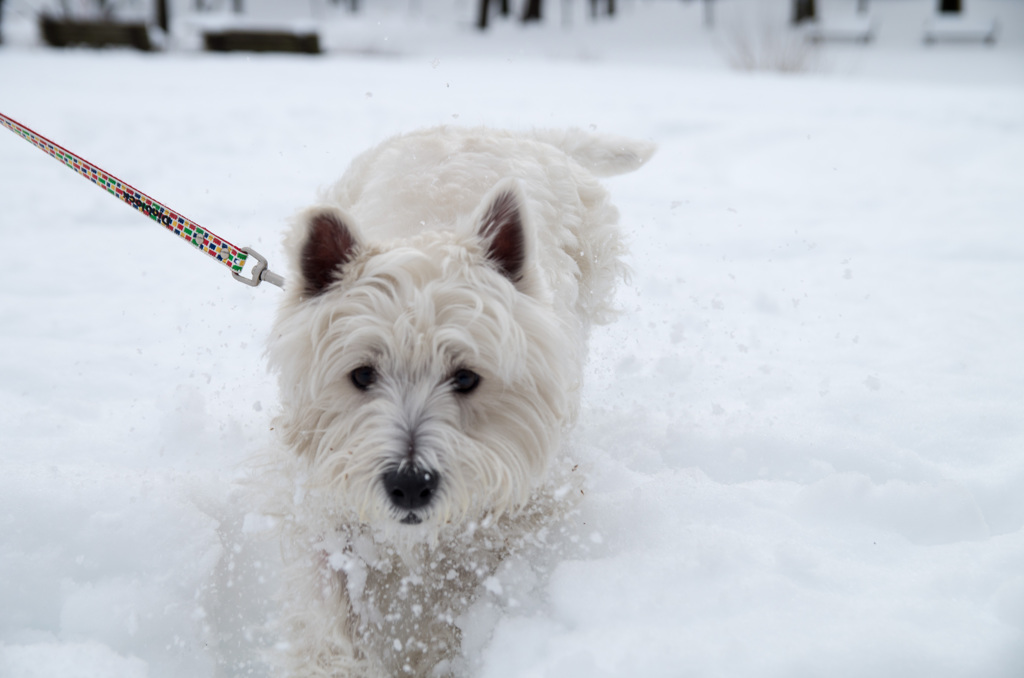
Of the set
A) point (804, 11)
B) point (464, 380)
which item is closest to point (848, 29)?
point (804, 11)

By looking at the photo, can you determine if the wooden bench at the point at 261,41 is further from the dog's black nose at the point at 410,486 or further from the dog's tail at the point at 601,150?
the dog's black nose at the point at 410,486

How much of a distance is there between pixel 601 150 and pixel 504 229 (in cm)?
203

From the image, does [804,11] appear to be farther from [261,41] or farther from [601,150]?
[601,150]

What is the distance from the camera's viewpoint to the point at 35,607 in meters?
2.43

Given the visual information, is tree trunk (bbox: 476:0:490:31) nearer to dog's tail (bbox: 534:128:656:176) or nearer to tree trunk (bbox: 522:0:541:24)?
tree trunk (bbox: 522:0:541:24)

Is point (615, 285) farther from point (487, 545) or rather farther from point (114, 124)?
point (114, 124)

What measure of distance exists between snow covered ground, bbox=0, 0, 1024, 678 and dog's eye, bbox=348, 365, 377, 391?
2.82 feet

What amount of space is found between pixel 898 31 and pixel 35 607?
37798 millimetres

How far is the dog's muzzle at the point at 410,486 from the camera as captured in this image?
7.09ft

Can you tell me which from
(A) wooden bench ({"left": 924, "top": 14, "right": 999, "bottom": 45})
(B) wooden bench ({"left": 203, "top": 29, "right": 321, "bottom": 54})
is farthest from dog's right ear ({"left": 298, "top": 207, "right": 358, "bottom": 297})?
(A) wooden bench ({"left": 924, "top": 14, "right": 999, "bottom": 45})

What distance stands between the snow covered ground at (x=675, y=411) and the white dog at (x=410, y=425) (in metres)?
0.26

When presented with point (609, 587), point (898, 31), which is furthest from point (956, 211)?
point (898, 31)

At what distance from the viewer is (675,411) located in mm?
3666

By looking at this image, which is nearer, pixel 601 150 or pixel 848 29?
pixel 601 150
